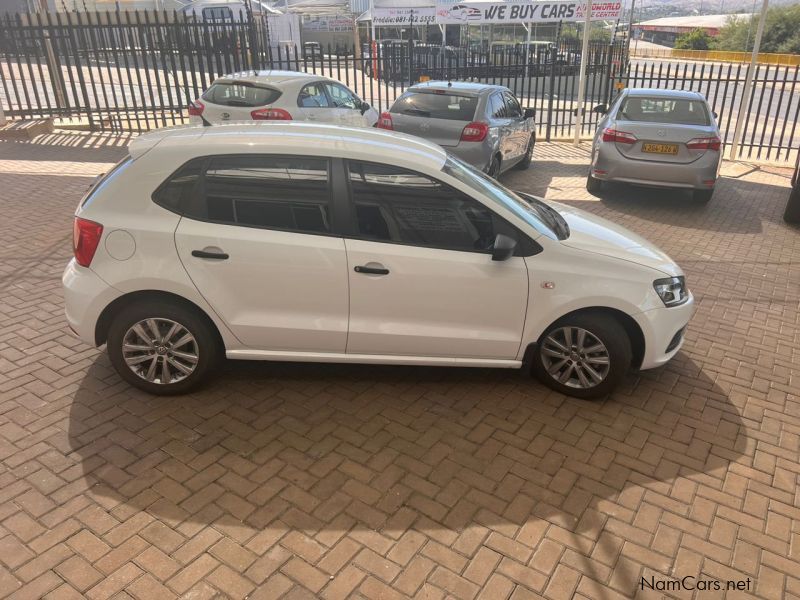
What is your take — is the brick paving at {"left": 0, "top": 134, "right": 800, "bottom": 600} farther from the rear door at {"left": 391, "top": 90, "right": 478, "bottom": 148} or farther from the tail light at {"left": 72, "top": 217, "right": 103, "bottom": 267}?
the rear door at {"left": 391, "top": 90, "right": 478, "bottom": 148}

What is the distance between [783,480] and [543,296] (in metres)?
1.72

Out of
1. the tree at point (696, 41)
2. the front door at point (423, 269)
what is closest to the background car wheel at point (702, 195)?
the front door at point (423, 269)

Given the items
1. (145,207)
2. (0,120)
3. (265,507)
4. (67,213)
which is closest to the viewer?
(265,507)

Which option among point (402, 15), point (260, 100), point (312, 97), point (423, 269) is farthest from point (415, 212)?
point (402, 15)

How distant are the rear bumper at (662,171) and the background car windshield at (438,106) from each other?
2122mm

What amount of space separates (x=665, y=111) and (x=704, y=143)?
3.74 feet

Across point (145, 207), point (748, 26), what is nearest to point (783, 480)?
point (145, 207)

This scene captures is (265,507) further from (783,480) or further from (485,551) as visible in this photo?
(783,480)

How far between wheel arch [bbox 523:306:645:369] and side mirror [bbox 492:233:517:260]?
23.4 inches

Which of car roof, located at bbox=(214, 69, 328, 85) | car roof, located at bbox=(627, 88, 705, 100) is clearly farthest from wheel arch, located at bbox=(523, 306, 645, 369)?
car roof, located at bbox=(214, 69, 328, 85)

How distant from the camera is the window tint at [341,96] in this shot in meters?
10.9

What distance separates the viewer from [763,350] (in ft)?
16.6

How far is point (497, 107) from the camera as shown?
9.62 metres

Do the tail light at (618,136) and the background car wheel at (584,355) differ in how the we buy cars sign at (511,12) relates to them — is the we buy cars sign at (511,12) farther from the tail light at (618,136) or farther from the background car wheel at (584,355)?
the background car wheel at (584,355)
